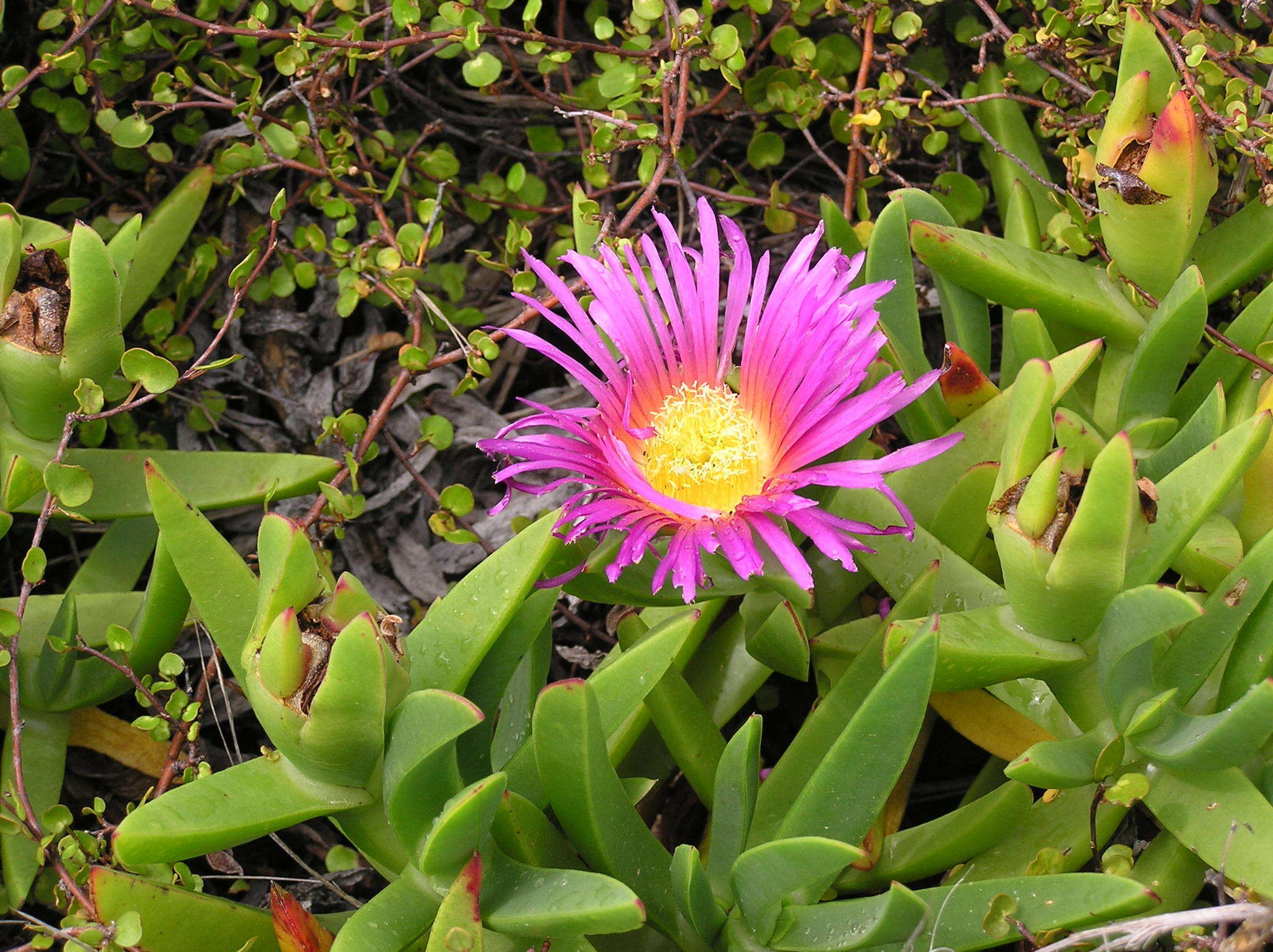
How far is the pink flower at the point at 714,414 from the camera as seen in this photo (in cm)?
86

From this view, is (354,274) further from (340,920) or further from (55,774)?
(340,920)

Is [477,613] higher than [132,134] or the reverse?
the reverse

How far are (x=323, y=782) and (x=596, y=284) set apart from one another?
1.51 feet

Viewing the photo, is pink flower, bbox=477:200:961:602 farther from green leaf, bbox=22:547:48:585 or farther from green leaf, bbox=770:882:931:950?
green leaf, bbox=22:547:48:585

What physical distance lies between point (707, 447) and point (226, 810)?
0.52 metres

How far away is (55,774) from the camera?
3.46ft

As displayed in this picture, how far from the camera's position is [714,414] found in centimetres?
107

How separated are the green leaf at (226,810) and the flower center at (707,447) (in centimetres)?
41

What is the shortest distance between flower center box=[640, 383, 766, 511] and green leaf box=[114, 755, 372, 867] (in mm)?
414

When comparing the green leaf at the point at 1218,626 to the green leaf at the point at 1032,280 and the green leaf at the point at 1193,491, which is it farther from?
the green leaf at the point at 1032,280

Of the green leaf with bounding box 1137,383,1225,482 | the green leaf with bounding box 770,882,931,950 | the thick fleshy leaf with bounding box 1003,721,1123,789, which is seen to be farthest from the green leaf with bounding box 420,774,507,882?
the green leaf with bounding box 1137,383,1225,482

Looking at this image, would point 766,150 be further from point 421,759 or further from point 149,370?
point 421,759

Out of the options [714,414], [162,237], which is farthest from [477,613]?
[162,237]

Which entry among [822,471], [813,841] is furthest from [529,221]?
[813,841]
